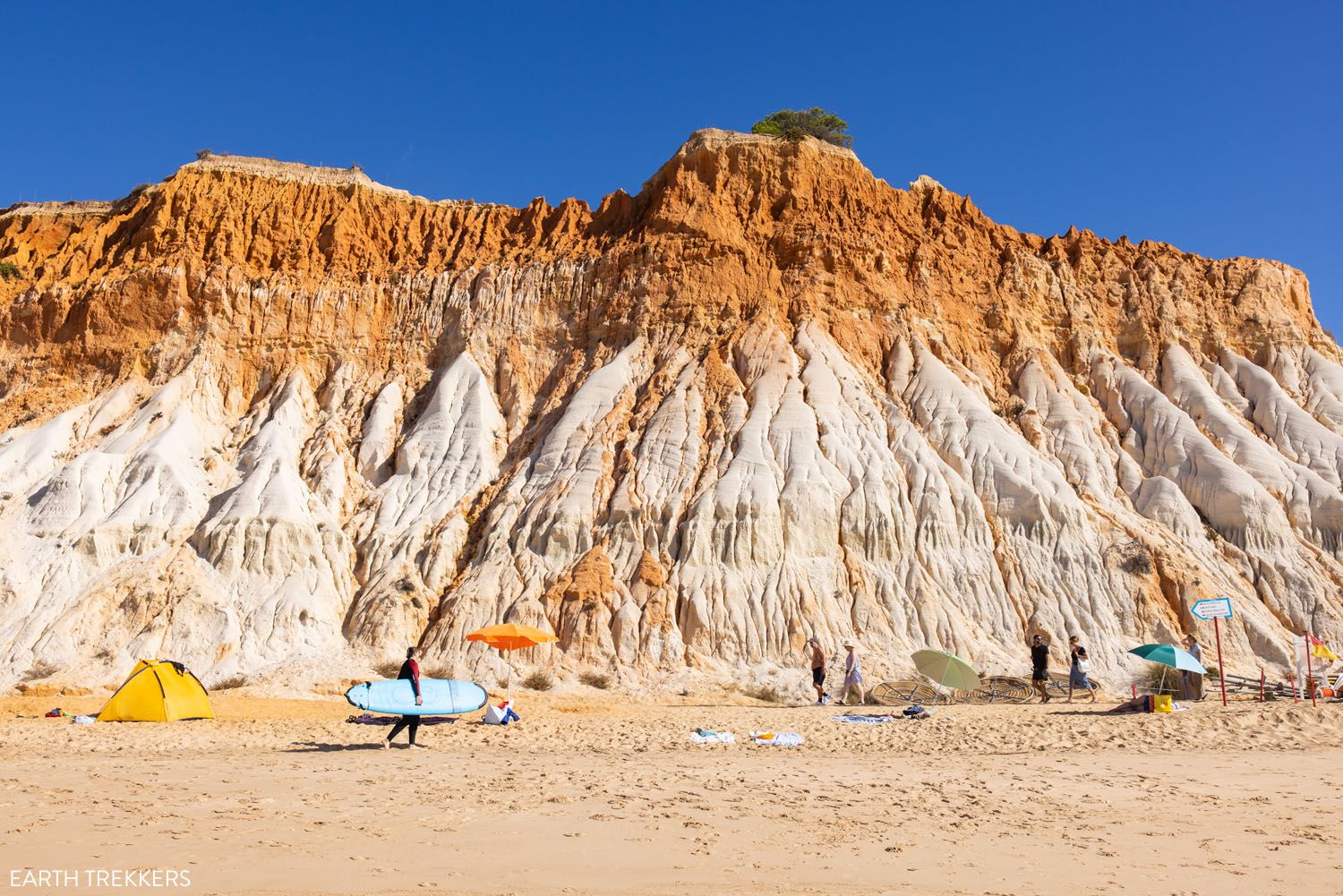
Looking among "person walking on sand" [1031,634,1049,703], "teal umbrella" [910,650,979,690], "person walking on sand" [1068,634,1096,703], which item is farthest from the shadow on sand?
"person walking on sand" [1068,634,1096,703]

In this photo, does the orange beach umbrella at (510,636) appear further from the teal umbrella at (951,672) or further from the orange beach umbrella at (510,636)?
the teal umbrella at (951,672)

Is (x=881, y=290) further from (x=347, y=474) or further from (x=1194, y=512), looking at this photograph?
(x=347, y=474)

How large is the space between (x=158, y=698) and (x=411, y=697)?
6254mm

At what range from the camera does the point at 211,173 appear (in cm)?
4259

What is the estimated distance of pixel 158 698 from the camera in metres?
18.4

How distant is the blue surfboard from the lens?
15109 millimetres

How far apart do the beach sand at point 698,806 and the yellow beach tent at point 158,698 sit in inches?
34.7

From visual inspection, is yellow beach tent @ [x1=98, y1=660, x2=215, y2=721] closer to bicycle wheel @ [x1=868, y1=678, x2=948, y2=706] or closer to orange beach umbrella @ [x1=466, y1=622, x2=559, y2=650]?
orange beach umbrella @ [x1=466, y1=622, x2=559, y2=650]

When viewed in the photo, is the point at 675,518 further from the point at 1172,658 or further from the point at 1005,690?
the point at 1172,658

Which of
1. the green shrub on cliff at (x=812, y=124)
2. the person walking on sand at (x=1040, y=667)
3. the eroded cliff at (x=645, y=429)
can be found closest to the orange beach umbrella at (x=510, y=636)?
the eroded cliff at (x=645, y=429)

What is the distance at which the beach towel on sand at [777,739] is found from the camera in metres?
15.7

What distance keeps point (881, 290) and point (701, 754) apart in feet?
86.7

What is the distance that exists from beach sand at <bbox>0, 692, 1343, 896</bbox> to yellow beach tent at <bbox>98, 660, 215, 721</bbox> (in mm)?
882

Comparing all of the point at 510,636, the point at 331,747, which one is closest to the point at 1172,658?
the point at 510,636
